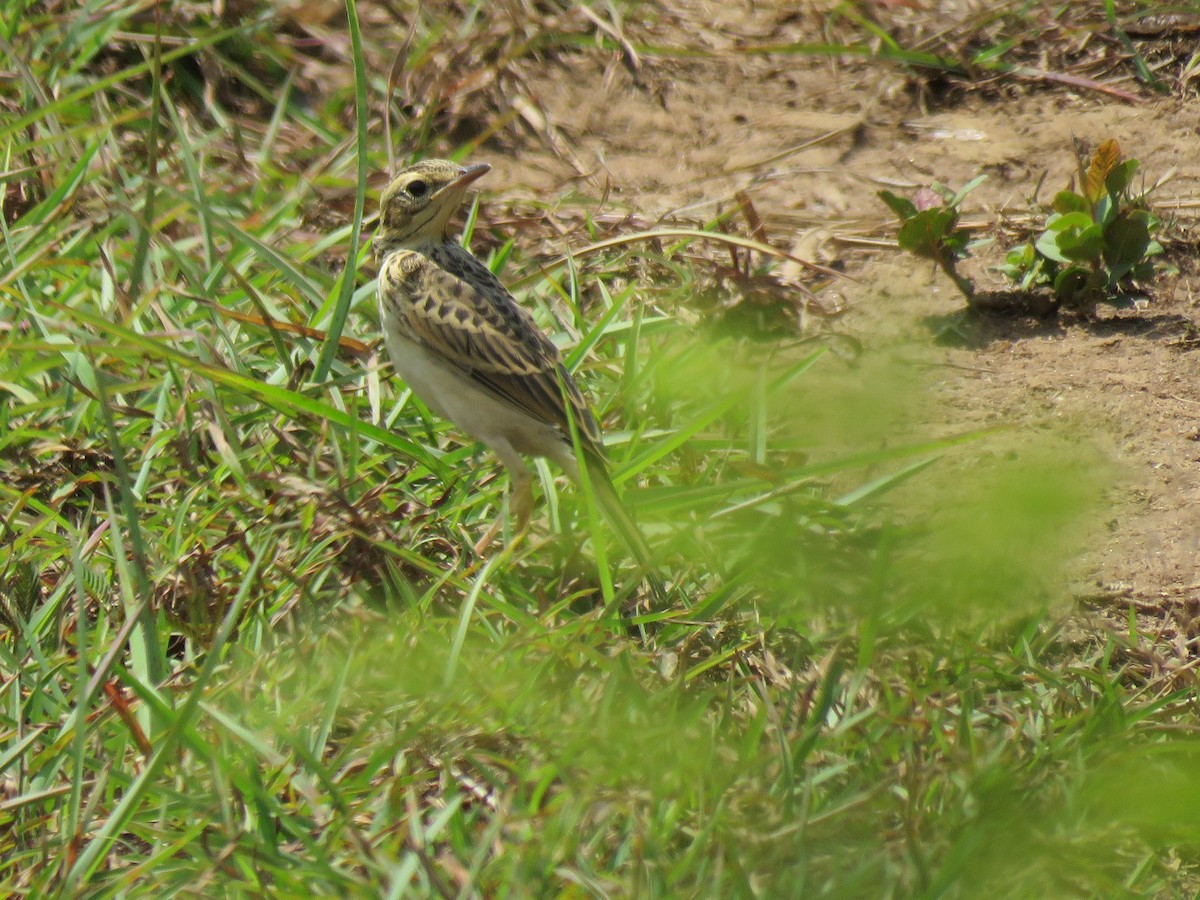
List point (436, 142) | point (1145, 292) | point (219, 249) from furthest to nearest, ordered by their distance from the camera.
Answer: point (436, 142), point (219, 249), point (1145, 292)

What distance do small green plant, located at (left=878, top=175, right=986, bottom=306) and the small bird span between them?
1608mm

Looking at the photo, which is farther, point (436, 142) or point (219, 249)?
point (436, 142)

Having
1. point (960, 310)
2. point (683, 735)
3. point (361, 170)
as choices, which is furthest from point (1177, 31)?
point (683, 735)

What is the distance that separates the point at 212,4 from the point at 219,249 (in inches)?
75.3

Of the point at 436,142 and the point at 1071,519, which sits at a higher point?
the point at 1071,519

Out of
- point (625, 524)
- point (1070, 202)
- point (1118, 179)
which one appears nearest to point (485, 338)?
point (625, 524)

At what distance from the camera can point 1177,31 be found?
716 centimetres

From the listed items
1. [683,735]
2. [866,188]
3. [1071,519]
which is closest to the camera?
[1071,519]

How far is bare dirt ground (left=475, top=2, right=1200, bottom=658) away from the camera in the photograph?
16.4 feet

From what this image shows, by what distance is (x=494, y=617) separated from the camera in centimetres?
470

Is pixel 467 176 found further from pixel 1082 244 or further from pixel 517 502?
pixel 1082 244

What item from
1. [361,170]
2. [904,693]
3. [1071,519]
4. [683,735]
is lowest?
[904,693]

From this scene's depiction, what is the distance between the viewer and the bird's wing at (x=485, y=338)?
5141 mm

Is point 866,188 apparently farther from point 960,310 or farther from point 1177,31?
point 1177,31
